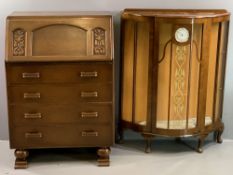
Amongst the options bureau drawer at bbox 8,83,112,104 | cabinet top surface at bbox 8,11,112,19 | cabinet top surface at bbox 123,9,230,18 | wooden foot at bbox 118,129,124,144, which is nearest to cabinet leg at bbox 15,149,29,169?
bureau drawer at bbox 8,83,112,104

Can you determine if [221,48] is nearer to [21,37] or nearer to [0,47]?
[21,37]

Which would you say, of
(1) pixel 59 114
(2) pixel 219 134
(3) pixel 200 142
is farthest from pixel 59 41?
(2) pixel 219 134

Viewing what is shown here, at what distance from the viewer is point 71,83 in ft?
9.69

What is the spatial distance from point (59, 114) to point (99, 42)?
0.56 meters

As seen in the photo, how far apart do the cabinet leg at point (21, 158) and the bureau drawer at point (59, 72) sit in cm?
51

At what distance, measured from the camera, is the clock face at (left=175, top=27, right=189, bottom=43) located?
302 cm

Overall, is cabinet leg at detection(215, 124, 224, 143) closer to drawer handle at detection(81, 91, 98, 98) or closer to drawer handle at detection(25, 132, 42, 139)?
drawer handle at detection(81, 91, 98, 98)

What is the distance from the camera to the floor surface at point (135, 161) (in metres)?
3.02

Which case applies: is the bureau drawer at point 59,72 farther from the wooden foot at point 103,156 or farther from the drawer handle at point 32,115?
the wooden foot at point 103,156

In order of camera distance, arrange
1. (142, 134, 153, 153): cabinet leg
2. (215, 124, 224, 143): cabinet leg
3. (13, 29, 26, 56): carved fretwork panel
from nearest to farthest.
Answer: (13, 29, 26, 56): carved fretwork panel < (142, 134, 153, 153): cabinet leg < (215, 124, 224, 143): cabinet leg

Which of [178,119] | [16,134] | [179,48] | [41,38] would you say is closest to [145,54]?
[179,48]

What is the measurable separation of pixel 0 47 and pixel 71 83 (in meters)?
0.79

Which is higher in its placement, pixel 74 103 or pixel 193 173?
pixel 74 103

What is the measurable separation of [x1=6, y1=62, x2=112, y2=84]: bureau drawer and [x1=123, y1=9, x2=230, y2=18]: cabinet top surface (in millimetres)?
502
